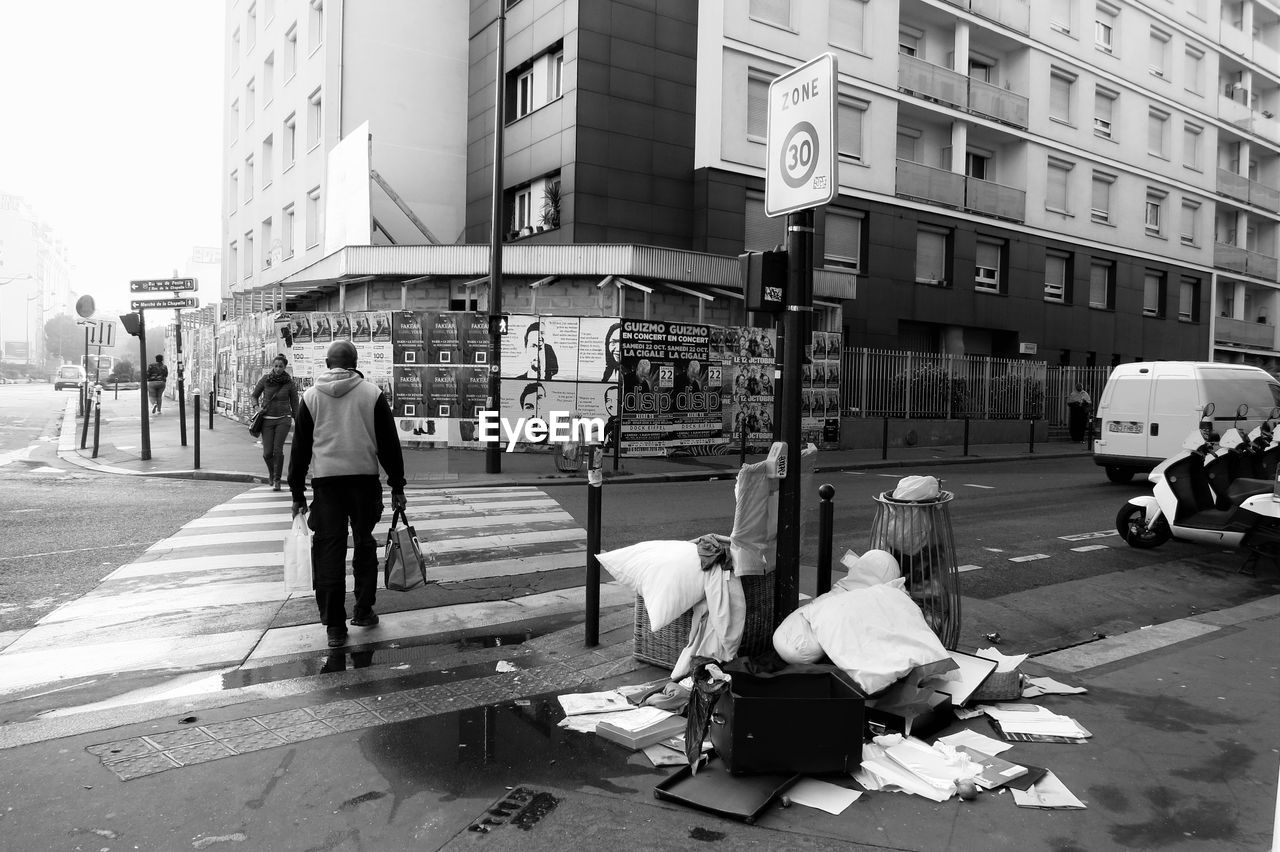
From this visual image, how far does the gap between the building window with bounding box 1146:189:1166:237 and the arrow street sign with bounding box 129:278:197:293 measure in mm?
30613

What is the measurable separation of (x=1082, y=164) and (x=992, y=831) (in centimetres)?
3020

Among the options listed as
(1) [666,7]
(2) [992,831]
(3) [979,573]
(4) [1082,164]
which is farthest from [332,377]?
(4) [1082,164]

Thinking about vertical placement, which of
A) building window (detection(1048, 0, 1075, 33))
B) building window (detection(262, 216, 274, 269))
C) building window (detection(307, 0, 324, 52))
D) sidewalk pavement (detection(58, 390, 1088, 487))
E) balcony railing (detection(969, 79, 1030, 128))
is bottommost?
sidewalk pavement (detection(58, 390, 1088, 487))

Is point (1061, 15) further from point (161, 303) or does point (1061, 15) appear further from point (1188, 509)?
point (161, 303)

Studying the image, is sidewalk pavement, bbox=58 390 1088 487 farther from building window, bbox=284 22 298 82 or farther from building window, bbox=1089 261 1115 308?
building window, bbox=284 22 298 82

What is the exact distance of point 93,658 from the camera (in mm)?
5105

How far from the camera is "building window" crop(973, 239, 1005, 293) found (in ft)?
86.0

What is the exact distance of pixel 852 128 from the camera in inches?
908

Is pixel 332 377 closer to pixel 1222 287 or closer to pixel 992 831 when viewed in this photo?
pixel 992 831

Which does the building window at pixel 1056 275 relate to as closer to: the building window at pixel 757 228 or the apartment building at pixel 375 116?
the building window at pixel 757 228

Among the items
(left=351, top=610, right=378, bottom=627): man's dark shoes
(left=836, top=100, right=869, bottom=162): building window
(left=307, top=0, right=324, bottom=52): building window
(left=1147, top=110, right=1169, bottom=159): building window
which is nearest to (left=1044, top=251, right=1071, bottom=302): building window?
(left=1147, top=110, right=1169, bottom=159): building window

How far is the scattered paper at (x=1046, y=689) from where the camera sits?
14.6 ft

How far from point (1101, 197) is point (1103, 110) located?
2883mm

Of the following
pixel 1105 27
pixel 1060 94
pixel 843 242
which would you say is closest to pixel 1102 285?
pixel 1060 94
